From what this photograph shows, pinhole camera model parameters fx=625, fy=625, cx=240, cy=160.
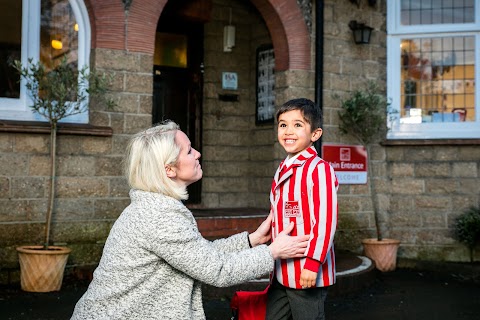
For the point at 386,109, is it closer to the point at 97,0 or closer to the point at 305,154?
the point at 97,0

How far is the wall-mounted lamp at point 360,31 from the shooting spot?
323 inches

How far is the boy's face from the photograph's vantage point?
3080mm

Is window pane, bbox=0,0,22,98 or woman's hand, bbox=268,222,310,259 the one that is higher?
window pane, bbox=0,0,22,98

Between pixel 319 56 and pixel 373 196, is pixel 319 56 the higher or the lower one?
the higher one

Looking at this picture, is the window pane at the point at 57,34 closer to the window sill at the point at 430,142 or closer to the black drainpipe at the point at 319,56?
the black drainpipe at the point at 319,56

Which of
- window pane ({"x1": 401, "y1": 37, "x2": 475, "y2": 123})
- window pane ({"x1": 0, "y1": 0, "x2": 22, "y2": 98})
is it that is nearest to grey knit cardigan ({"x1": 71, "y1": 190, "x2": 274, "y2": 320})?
window pane ({"x1": 0, "y1": 0, "x2": 22, "y2": 98})

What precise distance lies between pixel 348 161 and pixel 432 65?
1912 millimetres

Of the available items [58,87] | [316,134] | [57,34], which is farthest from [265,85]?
[316,134]

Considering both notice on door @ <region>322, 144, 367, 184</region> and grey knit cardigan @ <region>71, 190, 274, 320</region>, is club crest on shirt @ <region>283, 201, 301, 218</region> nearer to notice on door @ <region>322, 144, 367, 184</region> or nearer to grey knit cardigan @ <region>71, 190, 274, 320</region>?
grey knit cardigan @ <region>71, 190, 274, 320</region>

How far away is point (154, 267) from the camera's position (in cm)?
227

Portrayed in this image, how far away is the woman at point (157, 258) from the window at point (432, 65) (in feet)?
21.9

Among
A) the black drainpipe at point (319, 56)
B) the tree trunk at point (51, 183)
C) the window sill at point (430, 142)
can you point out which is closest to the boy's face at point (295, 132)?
the tree trunk at point (51, 183)

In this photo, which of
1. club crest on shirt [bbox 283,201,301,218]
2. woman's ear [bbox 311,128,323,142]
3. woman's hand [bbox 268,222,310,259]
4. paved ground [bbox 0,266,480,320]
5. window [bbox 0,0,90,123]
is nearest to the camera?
woman's hand [bbox 268,222,310,259]

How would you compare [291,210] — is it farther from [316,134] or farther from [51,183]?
[51,183]
